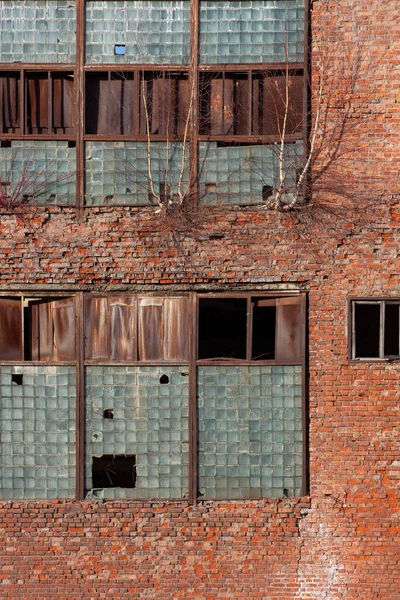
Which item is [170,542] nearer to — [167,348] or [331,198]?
[167,348]

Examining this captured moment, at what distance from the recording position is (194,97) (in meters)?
7.88

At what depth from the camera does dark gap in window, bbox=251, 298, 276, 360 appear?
7.94 m

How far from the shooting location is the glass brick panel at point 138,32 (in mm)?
7910

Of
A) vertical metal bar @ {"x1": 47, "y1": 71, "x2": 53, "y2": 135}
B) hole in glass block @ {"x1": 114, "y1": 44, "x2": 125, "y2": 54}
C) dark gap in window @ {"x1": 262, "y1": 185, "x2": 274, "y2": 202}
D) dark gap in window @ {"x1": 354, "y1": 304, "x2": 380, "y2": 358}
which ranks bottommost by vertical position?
dark gap in window @ {"x1": 354, "y1": 304, "x2": 380, "y2": 358}

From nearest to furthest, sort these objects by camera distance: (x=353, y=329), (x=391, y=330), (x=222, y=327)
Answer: (x=353, y=329)
(x=391, y=330)
(x=222, y=327)

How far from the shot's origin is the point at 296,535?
7.75 meters

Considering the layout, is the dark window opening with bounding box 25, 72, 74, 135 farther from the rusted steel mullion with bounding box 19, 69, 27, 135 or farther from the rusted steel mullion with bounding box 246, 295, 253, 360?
the rusted steel mullion with bounding box 246, 295, 253, 360

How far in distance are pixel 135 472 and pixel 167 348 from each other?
1685 mm

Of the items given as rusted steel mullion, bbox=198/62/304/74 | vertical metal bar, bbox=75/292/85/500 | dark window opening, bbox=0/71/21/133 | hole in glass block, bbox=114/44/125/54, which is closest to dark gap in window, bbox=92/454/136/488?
vertical metal bar, bbox=75/292/85/500

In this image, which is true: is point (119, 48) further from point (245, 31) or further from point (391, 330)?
point (391, 330)

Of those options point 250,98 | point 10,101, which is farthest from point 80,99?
point 250,98

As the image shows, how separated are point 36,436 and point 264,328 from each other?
3325 millimetres

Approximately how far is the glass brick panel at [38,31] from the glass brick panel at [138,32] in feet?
0.89

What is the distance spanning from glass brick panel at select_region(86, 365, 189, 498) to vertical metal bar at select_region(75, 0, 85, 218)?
2.36 metres
